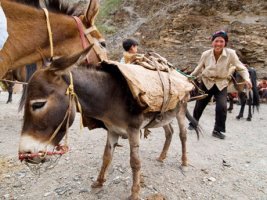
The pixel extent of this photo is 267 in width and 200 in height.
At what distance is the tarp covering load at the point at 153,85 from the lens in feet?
8.53

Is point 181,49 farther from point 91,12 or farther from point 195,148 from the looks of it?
point 91,12

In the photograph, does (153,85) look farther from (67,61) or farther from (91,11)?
(67,61)

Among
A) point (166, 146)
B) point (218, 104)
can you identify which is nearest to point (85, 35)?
point (166, 146)

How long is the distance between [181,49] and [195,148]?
10.3 metres

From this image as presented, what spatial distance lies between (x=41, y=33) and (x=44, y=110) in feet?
2.02

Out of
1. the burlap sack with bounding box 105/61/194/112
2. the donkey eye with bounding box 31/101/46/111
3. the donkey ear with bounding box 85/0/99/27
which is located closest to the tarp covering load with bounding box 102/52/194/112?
the burlap sack with bounding box 105/61/194/112

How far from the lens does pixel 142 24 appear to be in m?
15.9

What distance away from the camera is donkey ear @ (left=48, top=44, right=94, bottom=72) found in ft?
6.47

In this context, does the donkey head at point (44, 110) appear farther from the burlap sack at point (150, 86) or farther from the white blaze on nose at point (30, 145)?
the burlap sack at point (150, 86)

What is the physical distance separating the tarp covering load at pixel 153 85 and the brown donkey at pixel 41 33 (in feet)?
1.08

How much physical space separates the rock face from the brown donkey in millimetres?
11649

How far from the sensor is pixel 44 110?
6.94 feet

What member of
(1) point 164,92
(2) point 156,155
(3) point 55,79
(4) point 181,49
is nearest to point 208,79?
(2) point 156,155

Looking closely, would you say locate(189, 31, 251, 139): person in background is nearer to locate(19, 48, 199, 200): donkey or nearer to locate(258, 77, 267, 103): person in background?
locate(19, 48, 199, 200): donkey
